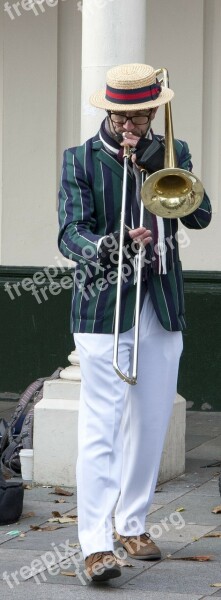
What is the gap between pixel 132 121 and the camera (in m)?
5.04

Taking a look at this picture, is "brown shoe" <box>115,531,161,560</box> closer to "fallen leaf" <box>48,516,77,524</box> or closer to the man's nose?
"fallen leaf" <box>48,516,77,524</box>

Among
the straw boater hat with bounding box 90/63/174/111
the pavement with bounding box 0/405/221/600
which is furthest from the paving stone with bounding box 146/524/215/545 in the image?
the straw boater hat with bounding box 90/63/174/111

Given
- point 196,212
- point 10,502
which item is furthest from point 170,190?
point 10,502

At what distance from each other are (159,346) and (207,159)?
3.81 meters

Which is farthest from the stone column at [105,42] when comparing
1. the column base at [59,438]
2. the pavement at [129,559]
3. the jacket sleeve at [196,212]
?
the pavement at [129,559]

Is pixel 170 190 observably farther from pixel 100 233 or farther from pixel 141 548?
pixel 141 548

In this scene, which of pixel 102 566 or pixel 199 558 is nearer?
pixel 102 566

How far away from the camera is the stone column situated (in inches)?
261

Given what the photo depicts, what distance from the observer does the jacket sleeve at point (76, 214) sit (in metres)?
4.97

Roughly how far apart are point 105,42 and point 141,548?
8.65 feet

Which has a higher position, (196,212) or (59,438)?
(196,212)

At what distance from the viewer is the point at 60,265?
904 centimetres

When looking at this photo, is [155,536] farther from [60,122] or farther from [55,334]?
[60,122]

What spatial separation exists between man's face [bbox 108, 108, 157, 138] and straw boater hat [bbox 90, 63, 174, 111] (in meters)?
0.05
